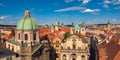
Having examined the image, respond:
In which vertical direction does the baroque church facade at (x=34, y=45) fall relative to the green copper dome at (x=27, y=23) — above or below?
below

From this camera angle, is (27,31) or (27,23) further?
(27,23)

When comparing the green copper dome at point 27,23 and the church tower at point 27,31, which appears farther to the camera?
the green copper dome at point 27,23

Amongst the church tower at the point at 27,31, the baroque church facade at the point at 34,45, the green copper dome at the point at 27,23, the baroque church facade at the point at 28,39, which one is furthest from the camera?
the green copper dome at the point at 27,23

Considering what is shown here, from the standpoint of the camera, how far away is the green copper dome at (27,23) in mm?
52375

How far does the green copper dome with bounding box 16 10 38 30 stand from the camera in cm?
5238

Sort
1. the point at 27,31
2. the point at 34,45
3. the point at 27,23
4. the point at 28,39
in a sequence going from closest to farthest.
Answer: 1. the point at 34,45
2. the point at 28,39
3. the point at 27,31
4. the point at 27,23

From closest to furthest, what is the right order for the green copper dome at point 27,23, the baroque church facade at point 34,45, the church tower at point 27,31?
the baroque church facade at point 34,45
the church tower at point 27,31
the green copper dome at point 27,23

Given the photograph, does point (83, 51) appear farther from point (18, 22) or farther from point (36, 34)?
point (18, 22)

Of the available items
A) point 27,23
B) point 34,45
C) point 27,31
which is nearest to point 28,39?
point 27,31

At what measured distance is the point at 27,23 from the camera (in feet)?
172

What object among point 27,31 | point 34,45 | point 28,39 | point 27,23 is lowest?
point 34,45

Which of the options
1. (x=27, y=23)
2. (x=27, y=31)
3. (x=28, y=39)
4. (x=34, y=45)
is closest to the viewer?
(x=34, y=45)

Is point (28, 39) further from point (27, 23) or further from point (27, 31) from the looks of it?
point (27, 23)

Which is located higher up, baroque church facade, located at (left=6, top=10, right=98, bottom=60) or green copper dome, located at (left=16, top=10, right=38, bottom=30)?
green copper dome, located at (left=16, top=10, right=38, bottom=30)
